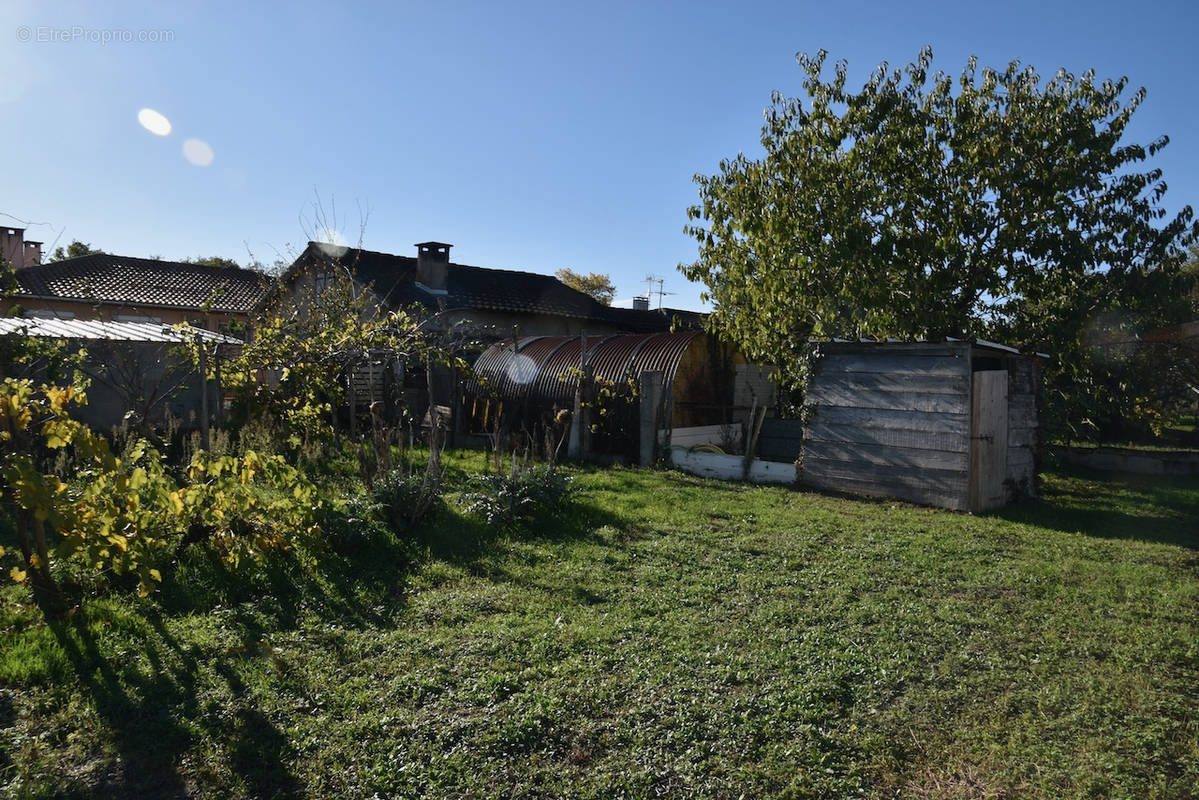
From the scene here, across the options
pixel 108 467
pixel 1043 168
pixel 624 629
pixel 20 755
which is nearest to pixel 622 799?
pixel 624 629

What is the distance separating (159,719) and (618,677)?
2.48 meters

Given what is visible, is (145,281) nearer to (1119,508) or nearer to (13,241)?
(13,241)

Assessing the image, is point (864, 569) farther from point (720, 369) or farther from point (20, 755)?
point (720, 369)

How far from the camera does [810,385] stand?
11.4 metres

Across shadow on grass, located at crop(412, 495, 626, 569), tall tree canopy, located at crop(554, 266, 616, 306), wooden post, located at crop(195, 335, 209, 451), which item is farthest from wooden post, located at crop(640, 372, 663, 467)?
tall tree canopy, located at crop(554, 266, 616, 306)

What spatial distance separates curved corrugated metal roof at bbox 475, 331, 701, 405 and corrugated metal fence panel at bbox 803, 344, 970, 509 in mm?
3053

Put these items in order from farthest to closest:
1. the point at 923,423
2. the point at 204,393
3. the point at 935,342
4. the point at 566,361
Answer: the point at 566,361 → the point at 935,342 → the point at 923,423 → the point at 204,393

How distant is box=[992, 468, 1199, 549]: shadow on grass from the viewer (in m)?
9.05

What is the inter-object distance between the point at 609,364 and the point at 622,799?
10942 mm

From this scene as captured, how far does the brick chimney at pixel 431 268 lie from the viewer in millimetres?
25219

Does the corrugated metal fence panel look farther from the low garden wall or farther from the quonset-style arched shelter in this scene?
the low garden wall

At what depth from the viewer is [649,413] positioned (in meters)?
13.0

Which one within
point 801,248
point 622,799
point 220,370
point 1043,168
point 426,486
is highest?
point 1043,168

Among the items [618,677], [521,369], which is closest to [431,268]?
[521,369]
